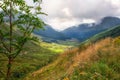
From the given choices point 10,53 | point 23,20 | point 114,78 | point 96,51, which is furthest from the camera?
point 96,51

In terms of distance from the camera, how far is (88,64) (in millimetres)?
15898

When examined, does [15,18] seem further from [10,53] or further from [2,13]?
[10,53]

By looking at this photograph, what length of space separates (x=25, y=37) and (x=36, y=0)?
→ 2.72 meters

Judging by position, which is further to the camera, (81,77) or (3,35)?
(3,35)

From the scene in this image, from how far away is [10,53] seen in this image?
1528 centimetres

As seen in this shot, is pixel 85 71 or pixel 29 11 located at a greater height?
pixel 29 11

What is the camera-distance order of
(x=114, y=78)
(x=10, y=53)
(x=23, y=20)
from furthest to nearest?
(x=23, y=20)
(x=10, y=53)
(x=114, y=78)

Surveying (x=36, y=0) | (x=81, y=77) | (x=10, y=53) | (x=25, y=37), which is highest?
(x=36, y=0)

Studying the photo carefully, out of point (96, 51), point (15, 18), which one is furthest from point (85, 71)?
point (15, 18)

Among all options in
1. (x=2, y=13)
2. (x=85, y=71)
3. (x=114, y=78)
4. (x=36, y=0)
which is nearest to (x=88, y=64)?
(x=85, y=71)

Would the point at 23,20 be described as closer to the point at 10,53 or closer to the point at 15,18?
the point at 15,18

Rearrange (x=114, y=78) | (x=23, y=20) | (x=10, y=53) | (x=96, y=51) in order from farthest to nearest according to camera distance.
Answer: (x=96, y=51)
(x=23, y=20)
(x=10, y=53)
(x=114, y=78)

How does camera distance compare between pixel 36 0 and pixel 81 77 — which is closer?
pixel 81 77

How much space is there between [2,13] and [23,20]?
56.7 inches
